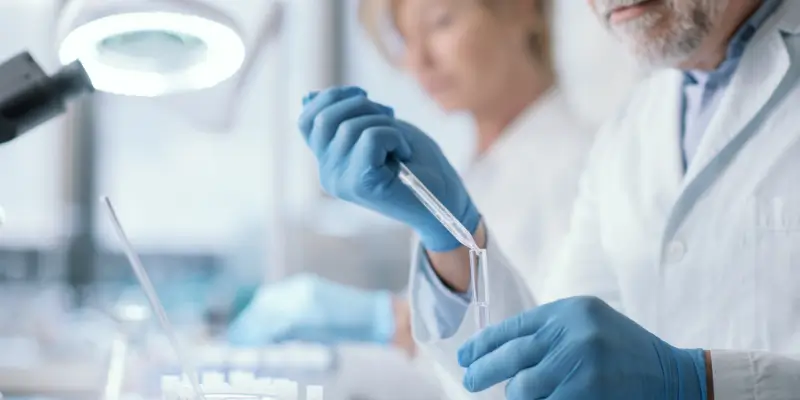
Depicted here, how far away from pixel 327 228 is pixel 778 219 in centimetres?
146

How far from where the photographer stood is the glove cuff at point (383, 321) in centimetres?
177

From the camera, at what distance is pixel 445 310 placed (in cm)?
108

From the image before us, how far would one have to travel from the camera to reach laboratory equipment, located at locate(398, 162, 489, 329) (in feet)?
3.03

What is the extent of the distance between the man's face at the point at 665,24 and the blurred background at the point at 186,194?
0.95 m

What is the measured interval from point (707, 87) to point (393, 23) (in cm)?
95

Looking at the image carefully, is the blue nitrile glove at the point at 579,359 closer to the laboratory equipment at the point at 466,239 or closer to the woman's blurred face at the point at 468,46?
the laboratory equipment at the point at 466,239

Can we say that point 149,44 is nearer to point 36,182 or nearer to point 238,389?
point 238,389

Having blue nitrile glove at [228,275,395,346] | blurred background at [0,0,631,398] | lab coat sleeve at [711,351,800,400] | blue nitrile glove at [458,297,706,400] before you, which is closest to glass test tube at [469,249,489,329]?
blue nitrile glove at [458,297,706,400]

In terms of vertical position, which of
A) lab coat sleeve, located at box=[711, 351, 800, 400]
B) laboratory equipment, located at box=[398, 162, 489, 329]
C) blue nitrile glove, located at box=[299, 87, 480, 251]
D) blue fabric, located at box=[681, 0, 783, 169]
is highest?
blue fabric, located at box=[681, 0, 783, 169]

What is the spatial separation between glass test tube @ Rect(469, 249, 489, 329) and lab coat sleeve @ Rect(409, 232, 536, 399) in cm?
2

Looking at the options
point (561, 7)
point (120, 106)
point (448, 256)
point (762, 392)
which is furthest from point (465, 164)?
point (120, 106)

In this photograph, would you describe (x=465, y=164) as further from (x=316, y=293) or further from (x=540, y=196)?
(x=316, y=293)

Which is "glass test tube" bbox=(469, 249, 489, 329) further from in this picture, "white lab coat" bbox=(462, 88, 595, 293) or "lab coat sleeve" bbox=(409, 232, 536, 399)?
"white lab coat" bbox=(462, 88, 595, 293)

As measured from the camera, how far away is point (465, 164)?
1.98 meters
